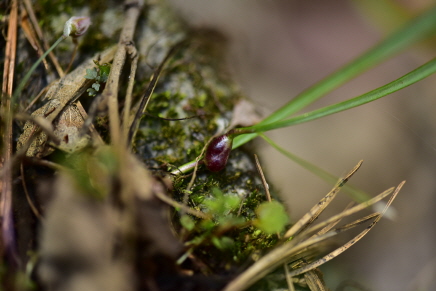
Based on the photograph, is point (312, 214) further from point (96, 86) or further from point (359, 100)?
point (96, 86)

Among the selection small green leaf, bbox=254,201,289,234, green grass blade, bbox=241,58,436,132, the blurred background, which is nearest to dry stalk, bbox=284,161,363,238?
small green leaf, bbox=254,201,289,234

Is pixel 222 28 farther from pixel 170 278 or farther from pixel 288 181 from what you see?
pixel 170 278

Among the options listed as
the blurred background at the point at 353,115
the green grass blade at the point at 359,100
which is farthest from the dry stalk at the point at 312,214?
the blurred background at the point at 353,115

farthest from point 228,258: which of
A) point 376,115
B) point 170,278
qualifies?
point 376,115

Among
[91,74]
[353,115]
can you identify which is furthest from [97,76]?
[353,115]

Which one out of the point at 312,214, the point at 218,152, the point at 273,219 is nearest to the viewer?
the point at 273,219

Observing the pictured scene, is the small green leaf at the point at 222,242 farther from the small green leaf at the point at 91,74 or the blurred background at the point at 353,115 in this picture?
the blurred background at the point at 353,115

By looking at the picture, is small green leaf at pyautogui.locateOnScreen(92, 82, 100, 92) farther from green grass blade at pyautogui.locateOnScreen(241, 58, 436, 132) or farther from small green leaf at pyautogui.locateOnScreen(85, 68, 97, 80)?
green grass blade at pyautogui.locateOnScreen(241, 58, 436, 132)

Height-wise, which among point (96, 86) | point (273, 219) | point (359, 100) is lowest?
point (273, 219)
